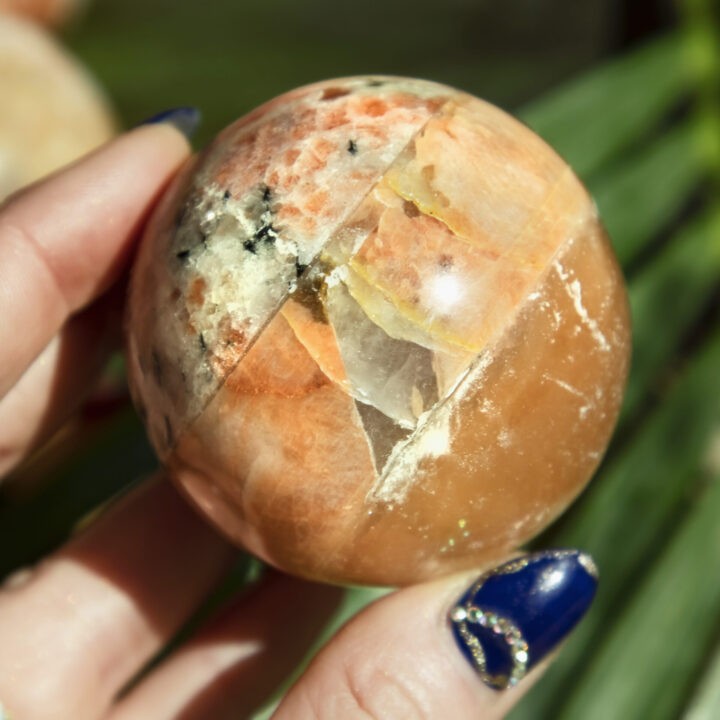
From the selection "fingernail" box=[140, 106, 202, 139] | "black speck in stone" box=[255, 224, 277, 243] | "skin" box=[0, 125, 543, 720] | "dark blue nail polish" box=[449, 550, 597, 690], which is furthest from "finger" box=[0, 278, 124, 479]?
"dark blue nail polish" box=[449, 550, 597, 690]

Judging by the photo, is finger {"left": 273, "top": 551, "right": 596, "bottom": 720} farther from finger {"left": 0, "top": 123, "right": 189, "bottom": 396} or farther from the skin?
finger {"left": 0, "top": 123, "right": 189, "bottom": 396}

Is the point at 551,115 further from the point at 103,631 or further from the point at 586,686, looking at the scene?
the point at 103,631

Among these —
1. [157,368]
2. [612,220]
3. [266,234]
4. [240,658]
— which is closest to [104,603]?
[240,658]

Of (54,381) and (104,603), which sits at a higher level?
(54,381)

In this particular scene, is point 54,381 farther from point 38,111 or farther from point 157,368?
point 38,111

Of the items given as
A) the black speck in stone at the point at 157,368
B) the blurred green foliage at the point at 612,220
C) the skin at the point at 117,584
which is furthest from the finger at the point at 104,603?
the black speck in stone at the point at 157,368

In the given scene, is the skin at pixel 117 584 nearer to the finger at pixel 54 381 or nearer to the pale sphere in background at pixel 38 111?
the finger at pixel 54 381
